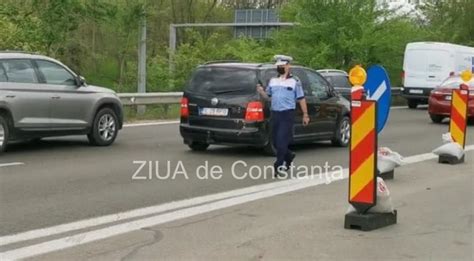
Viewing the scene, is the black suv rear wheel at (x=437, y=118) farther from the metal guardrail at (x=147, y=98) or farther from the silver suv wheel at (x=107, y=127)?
the silver suv wheel at (x=107, y=127)

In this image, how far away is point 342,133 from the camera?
14.6 metres

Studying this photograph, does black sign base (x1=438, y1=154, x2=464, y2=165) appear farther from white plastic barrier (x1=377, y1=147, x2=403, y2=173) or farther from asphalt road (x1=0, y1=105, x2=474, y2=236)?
white plastic barrier (x1=377, y1=147, x2=403, y2=173)

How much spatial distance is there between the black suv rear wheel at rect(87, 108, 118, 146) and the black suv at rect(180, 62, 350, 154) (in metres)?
1.68

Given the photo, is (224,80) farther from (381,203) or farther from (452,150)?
(381,203)

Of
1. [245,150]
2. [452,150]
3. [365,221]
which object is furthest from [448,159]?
[365,221]

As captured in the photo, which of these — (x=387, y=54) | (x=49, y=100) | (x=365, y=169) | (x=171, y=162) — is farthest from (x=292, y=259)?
(x=387, y=54)

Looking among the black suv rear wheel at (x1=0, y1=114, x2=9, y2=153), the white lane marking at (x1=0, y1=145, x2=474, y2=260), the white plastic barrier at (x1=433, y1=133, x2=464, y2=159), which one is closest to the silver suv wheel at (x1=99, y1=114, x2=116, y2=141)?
the black suv rear wheel at (x1=0, y1=114, x2=9, y2=153)

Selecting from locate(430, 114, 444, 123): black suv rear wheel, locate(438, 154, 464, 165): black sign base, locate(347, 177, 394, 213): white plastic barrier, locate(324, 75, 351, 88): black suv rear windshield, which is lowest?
locate(430, 114, 444, 123): black suv rear wheel

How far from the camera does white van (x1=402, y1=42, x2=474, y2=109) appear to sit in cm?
2925

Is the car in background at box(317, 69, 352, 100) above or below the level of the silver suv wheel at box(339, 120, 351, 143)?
above

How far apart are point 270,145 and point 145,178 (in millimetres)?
3076

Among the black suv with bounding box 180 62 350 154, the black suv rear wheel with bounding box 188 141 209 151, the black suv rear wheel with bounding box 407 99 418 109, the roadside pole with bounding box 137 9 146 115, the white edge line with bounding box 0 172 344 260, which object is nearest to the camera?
the white edge line with bounding box 0 172 344 260

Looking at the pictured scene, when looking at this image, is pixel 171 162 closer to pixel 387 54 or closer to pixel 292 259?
pixel 292 259

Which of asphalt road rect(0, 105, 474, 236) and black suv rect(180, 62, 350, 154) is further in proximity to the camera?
black suv rect(180, 62, 350, 154)
